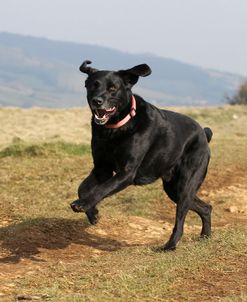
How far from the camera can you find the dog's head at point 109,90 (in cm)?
703

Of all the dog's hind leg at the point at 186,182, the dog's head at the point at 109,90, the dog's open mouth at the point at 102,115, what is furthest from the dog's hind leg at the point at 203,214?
the dog's open mouth at the point at 102,115

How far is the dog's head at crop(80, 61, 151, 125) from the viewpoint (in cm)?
703

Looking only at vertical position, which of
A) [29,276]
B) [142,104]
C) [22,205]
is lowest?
[22,205]

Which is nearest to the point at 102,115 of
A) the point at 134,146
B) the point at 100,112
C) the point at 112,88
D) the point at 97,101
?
the point at 100,112

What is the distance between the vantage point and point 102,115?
709 cm

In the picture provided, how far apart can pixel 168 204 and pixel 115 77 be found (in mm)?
5027

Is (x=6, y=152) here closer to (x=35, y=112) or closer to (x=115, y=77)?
(x=115, y=77)

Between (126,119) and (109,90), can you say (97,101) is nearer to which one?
(109,90)

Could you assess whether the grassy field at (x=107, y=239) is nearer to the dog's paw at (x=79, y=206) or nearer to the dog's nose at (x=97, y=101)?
the dog's paw at (x=79, y=206)

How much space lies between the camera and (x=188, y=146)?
835 centimetres

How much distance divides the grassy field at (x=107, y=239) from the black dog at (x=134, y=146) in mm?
680

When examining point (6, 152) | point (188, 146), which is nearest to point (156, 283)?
point (188, 146)

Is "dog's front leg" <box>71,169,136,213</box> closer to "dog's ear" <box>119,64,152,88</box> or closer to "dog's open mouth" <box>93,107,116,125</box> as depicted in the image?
"dog's open mouth" <box>93,107,116,125</box>

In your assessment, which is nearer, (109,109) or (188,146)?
(109,109)
